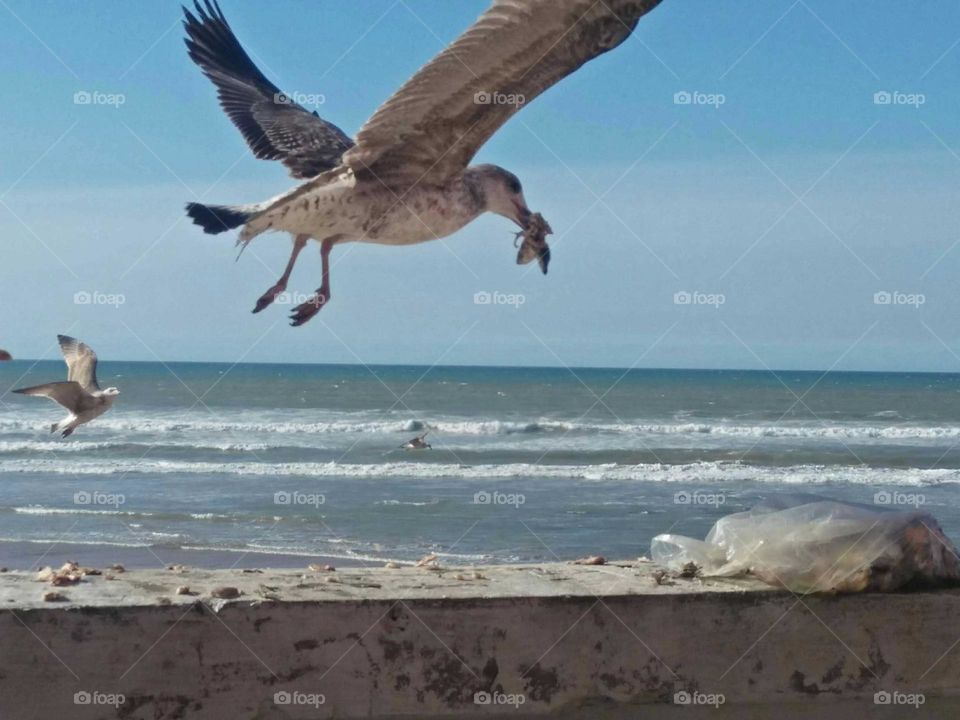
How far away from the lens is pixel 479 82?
338cm

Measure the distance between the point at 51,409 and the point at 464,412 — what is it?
9.20 metres

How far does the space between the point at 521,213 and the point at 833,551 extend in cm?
151

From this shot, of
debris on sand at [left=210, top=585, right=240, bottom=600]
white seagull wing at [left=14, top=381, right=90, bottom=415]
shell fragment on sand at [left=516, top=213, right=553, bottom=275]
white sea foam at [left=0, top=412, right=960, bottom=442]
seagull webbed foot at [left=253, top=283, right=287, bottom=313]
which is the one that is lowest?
debris on sand at [left=210, top=585, right=240, bottom=600]

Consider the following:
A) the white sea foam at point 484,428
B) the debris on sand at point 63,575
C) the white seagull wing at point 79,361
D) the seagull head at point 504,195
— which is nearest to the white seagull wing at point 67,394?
the white seagull wing at point 79,361

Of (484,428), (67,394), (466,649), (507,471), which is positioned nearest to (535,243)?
(466,649)

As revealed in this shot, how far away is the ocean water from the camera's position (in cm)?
983

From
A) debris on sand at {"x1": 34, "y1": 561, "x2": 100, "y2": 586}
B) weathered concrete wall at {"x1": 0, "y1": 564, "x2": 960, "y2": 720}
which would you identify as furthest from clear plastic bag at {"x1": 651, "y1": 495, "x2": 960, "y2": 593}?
debris on sand at {"x1": 34, "y1": 561, "x2": 100, "y2": 586}

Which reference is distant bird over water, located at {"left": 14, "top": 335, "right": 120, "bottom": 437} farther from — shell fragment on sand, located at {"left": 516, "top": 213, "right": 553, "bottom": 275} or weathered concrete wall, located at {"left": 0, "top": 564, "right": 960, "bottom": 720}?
shell fragment on sand, located at {"left": 516, "top": 213, "right": 553, "bottom": 275}

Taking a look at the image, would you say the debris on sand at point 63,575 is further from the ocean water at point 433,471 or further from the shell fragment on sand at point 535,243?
the ocean water at point 433,471

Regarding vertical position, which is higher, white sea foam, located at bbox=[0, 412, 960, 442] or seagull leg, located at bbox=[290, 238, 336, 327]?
white sea foam, located at bbox=[0, 412, 960, 442]

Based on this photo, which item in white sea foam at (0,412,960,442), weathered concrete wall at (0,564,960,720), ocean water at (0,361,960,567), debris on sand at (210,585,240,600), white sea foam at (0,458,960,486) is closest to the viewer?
weathered concrete wall at (0,564,960,720)

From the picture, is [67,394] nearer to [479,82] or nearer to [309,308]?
[309,308]

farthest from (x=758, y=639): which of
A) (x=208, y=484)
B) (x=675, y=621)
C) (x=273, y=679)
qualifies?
(x=208, y=484)

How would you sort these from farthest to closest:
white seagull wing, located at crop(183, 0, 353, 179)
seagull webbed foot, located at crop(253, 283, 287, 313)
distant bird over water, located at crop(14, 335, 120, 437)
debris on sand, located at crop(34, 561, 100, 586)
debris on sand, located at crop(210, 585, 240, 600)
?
white seagull wing, located at crop(183, 0, 353, 179) → debris on sand, located at crop(34, 561, 100, 586) → debris on sand, located at crop(210, 585, 240, 600) → distant bird over water, located at crop(14, 335, 120, 437) → seagull webbed foot, located at crop(253, 283, 287, 313)
